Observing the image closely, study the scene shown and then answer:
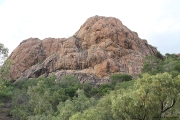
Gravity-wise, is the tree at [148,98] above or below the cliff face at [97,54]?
below

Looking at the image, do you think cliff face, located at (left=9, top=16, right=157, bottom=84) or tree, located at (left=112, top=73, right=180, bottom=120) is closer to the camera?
tree, located at (left=112, top=73, right=180, bottom=120)

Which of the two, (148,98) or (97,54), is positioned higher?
(97,54)

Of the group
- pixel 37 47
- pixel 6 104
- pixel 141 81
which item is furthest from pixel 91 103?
pixel 37 47

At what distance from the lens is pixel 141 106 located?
1452 centimetres

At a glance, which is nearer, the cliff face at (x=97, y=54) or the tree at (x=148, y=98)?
the tree at (x=148, y=98)

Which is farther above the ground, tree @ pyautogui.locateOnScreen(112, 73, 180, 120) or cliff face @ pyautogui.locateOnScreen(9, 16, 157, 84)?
cliff face @ pyautogui.locateOnScreen(9, 16, 157, 84)

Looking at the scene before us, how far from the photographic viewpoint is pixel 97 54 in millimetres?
55750

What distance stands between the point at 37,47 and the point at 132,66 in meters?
30.9

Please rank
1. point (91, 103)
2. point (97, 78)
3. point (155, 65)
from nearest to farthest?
1. point (91, 103)
2. point (155, 65)
3. point (97, 78)

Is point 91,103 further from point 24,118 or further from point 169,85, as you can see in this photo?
point 169,85

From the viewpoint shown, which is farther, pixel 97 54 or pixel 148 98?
pixel 97 54

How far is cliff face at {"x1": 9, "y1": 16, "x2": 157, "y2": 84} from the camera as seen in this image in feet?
176

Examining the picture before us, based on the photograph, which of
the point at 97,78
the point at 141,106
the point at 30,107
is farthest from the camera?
the point at 97,78

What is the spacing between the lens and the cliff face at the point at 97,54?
53719 millimetres
